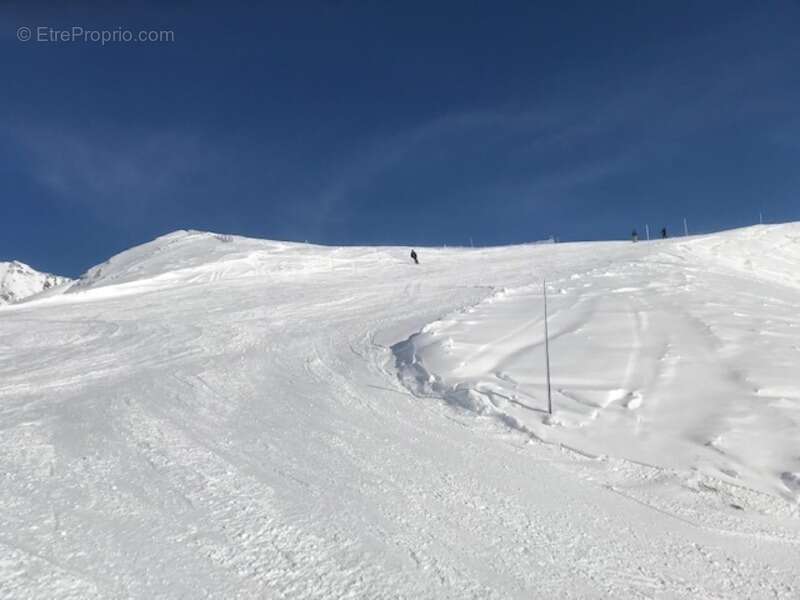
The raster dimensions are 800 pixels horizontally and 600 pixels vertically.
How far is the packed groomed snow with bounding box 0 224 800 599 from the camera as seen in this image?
507cm

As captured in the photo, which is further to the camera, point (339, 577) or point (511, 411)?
point (511, 411)

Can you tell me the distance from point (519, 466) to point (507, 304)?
11.3m

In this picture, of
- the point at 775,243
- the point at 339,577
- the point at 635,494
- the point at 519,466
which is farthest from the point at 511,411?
the point at 775,243

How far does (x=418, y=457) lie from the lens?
7.67m

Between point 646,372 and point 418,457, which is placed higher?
point 646,372

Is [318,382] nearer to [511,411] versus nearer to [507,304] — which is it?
[511,411]

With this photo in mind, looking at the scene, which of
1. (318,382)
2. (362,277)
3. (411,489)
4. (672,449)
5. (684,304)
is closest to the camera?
(411,489)

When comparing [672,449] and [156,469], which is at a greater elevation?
[156,469]

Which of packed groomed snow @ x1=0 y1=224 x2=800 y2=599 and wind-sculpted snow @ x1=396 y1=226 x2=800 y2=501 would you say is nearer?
packed groomed snow @ x1=0 y1=224 x2=800 y2=599

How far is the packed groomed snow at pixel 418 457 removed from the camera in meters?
5.07

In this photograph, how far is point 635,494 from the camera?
22.0 feet

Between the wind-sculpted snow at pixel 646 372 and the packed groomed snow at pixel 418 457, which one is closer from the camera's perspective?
the packed groomed snow at pixel 418 457

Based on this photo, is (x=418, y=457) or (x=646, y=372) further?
(x=646, y=372)

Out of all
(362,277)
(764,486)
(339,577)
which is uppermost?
(362,277)
